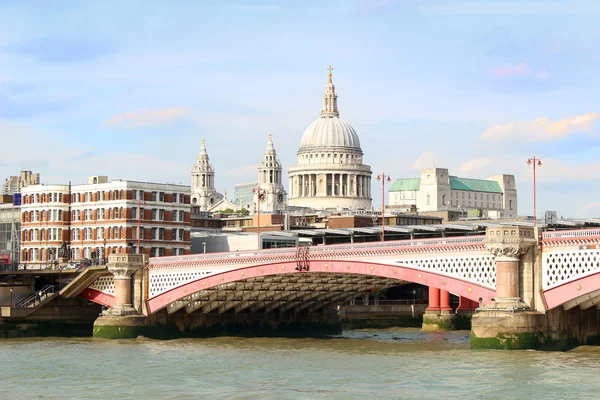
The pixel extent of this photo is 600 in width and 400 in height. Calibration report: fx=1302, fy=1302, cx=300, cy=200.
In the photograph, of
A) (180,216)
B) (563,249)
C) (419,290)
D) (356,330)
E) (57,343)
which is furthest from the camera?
(419,290)

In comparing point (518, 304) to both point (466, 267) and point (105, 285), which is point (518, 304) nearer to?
point (466, 267)

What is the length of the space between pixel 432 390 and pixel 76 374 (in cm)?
1793

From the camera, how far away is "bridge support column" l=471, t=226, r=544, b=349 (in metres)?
64.8

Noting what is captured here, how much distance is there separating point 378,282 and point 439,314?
21038mm

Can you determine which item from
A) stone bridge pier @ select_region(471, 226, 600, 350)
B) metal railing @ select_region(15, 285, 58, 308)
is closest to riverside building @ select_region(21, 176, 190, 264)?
metal railing @ select_region(15, 285, 58, 308)

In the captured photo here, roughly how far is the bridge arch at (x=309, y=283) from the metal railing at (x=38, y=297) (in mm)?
9627

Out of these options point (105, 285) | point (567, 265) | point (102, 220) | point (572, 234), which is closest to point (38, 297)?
point (105, 285)

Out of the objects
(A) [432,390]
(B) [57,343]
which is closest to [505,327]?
(A) [432,390]

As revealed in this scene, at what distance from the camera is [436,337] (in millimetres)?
88438

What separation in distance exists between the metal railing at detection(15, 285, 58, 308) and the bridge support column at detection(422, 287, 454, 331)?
28944mm

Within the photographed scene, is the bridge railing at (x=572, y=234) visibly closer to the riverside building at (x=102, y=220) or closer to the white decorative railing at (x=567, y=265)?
the white decorative railing at (x=567, y=265)

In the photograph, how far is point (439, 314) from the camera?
10225 centimetres

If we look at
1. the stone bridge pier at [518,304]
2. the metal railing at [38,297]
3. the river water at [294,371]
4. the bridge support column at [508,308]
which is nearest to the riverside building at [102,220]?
the metal railing at [38,297]

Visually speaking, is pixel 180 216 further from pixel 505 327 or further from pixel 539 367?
pixel 539 367
